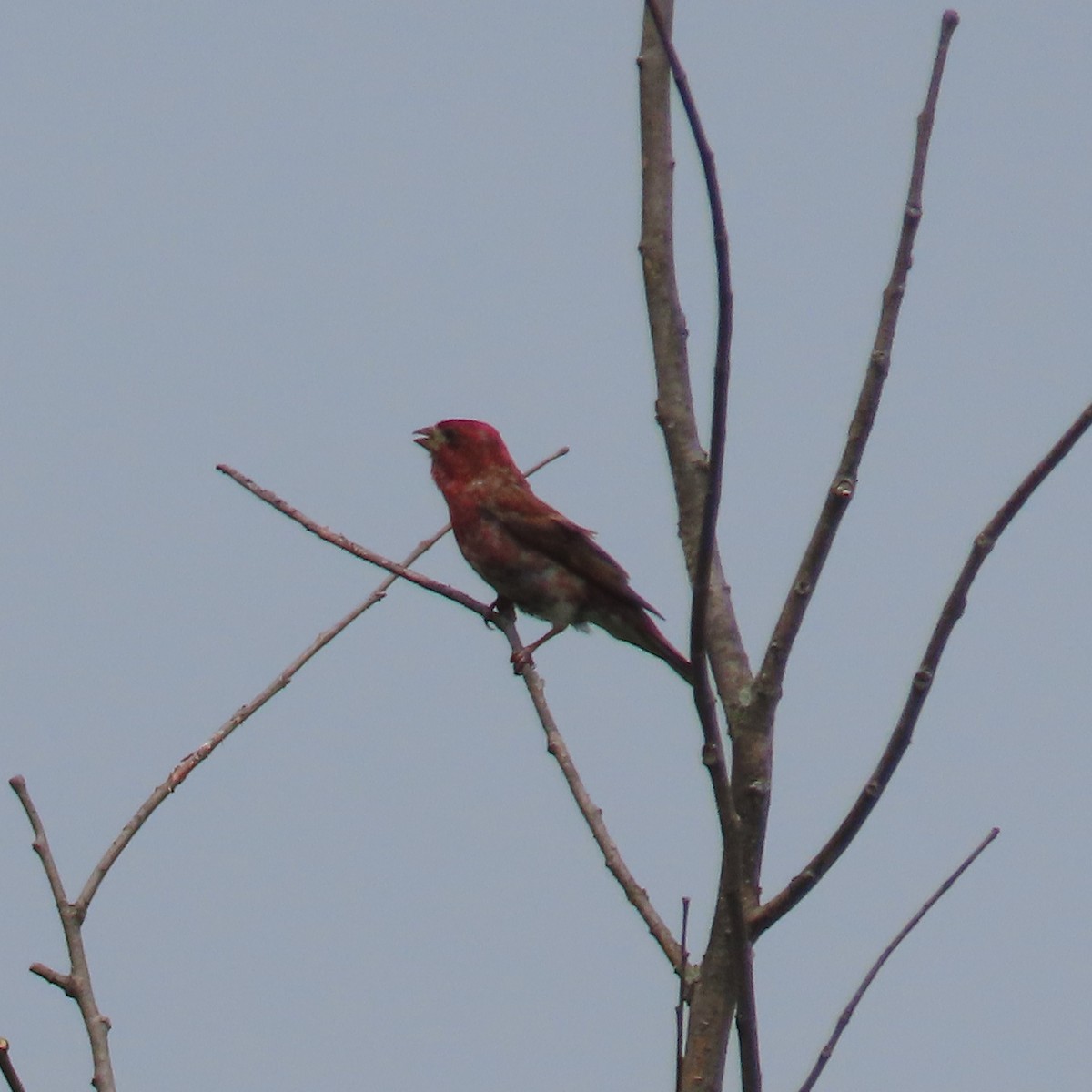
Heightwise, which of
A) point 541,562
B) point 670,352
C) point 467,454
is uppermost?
point 467,454

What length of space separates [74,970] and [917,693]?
1527mm

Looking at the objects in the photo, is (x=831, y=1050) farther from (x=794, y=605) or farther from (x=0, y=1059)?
(x=0, y=1059)

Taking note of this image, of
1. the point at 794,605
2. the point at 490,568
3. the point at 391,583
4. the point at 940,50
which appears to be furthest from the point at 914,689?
the point at 490,568

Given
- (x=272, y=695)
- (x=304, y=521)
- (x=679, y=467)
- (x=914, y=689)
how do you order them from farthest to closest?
(x=304, y=521) → (x=679, y=467) → (x=272, y=695) → (x=914, y=689)

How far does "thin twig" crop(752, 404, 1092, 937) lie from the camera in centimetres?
311

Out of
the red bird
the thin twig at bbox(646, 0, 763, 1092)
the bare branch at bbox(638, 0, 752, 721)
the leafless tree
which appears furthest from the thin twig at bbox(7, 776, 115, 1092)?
the red bird

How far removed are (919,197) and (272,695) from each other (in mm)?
1674

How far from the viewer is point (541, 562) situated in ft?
29.2

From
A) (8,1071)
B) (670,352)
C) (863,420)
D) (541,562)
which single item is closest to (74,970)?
(8,1071)

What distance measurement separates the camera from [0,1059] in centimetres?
280

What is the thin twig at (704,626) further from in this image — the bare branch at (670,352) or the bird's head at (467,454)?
the bird's head at (467,454)

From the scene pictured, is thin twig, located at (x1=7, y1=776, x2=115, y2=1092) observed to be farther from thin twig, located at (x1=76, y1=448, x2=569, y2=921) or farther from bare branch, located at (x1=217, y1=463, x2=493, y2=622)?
bare branch, located at (x1=217, y1=463, x2=493, y2=622)

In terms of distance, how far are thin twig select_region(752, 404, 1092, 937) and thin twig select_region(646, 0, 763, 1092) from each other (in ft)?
0.43

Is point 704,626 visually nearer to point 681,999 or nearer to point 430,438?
point 681,999
